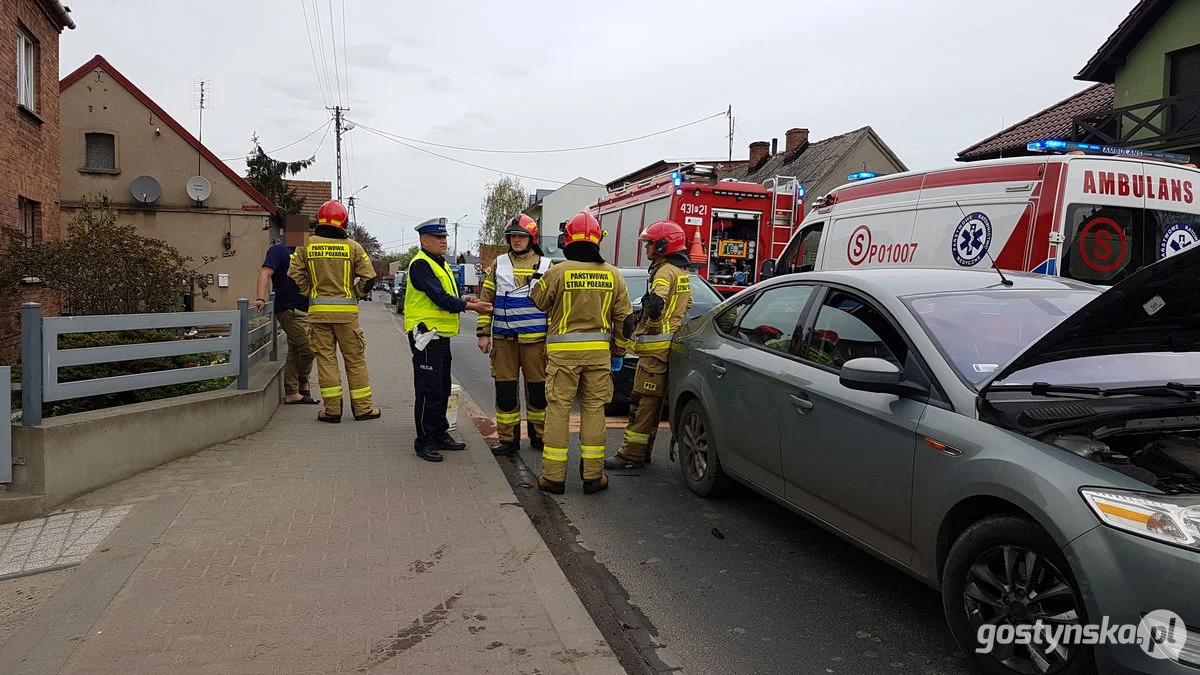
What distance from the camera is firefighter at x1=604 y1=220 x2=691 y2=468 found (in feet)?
20.3

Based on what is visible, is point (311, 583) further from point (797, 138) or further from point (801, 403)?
point (797, 138)

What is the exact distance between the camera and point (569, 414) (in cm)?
556

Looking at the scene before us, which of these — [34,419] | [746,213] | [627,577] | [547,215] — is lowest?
[627,577]

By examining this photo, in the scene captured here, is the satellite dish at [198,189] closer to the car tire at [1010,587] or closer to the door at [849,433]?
the door at [849,433]

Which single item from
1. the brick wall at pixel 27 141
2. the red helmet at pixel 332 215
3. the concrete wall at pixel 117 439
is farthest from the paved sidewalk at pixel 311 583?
the brick wall at pixel 27 141

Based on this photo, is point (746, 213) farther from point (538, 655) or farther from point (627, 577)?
point (538, 655)

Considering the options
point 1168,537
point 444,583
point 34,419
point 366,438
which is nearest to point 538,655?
point 444,583

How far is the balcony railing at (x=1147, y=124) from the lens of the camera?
57.5 feet

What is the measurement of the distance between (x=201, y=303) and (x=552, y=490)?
2131 cm

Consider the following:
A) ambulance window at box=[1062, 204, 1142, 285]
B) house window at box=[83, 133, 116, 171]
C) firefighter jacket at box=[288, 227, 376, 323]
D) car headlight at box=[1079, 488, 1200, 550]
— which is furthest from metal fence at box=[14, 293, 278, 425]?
house window at box=[83, 133, 116, 171]

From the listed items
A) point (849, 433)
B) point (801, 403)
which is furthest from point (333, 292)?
point (849, 433)

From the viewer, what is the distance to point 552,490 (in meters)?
5.74

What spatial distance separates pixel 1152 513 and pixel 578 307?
3607mm

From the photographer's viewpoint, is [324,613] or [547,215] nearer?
[324,613]
